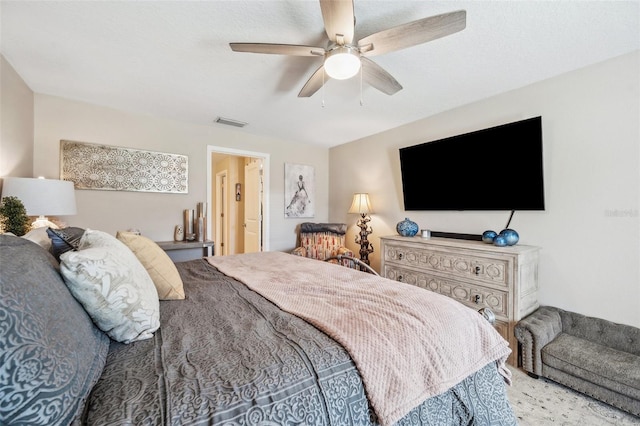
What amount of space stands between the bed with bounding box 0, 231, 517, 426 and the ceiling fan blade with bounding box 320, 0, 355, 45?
1458mm

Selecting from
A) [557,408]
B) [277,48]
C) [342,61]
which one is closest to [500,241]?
[557,408]

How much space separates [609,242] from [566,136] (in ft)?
3.11

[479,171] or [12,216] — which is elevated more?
[479,171]

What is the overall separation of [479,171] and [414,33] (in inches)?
73.4

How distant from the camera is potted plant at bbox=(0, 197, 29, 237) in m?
1.78

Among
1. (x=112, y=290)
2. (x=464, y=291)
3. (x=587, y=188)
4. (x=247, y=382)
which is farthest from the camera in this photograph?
(x=464, y=291)

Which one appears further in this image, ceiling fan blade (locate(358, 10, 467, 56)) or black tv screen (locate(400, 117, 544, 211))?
Answer: black tv screen (locate(400, 117, 544, 211))

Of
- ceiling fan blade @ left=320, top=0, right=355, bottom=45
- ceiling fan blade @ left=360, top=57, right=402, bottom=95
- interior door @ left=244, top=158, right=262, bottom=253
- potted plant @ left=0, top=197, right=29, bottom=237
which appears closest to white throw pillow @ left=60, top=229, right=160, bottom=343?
potted plant @ left=0, top=197, right=29, bottom=237

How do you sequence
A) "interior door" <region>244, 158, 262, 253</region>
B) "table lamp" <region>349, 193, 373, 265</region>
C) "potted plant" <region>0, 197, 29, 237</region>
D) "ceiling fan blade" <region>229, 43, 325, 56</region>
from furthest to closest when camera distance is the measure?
"interior door" <region>244, 158, 262, 253</region> < "table lamp" <region>349, 193, 373, 265</region> < "potted plant" <region>0, 197, 29, 237</region> < "ceiling fan blade" <region>229, 43, 325, 56</region>

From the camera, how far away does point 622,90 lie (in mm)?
2074

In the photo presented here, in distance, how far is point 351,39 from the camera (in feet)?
5.16

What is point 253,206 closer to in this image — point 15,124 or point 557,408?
point 15,124

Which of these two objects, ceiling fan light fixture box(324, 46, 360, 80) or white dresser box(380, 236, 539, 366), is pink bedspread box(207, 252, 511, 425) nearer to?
white dresser box(380, 236, 539, 366)

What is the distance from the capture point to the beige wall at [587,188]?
2043mm
